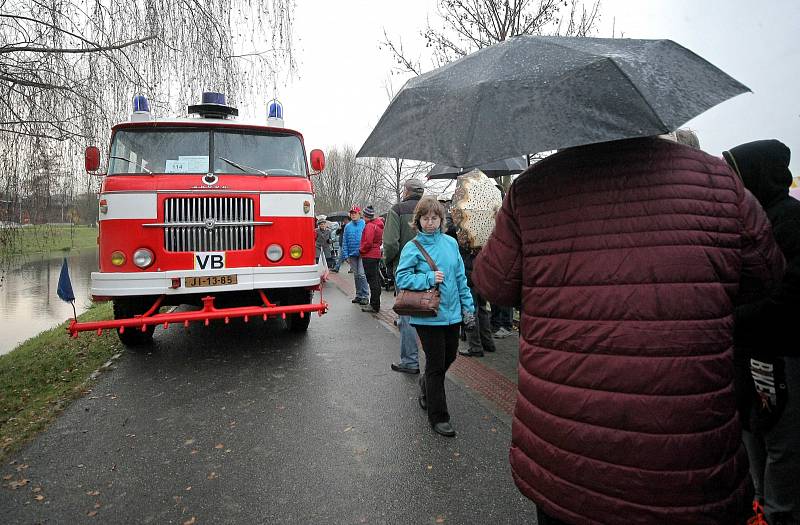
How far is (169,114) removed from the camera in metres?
6.65

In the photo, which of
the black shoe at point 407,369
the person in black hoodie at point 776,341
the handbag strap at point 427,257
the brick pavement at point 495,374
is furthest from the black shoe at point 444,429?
the person in black hoodie at point 776,341

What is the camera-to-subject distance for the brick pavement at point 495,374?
4.57m

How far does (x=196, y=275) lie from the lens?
5.35m

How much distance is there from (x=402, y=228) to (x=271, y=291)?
1887mm

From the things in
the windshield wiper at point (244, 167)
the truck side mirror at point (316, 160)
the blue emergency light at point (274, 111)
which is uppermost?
the blue emergency light at point (274, 111)

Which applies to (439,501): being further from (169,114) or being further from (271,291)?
(169,114)

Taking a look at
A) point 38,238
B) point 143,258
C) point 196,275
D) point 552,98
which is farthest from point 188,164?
point 552,98

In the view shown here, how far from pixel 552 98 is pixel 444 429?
9.67ft

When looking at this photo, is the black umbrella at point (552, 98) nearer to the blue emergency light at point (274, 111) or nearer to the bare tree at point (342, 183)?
the blue emergency light at point (274, 111)

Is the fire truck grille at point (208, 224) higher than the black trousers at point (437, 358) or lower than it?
higher

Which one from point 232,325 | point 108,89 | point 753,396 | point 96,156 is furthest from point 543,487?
point 232,325

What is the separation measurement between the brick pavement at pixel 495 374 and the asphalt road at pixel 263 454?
189 mm

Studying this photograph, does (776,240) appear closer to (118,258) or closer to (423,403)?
(423,403)

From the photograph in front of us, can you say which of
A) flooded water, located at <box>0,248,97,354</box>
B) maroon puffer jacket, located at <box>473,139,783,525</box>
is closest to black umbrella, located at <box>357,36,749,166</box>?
maroon puffer jacket, located at <box>473,139,783,525</box>
